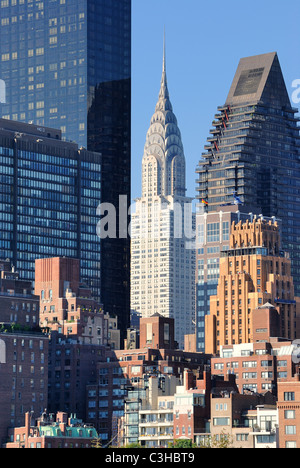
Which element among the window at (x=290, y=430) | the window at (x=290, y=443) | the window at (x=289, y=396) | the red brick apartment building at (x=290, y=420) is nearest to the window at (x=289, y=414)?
the red brick apartment building at (x=290, y=420)

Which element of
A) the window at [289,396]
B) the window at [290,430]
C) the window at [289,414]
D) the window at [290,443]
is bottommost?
the window at [290,443]

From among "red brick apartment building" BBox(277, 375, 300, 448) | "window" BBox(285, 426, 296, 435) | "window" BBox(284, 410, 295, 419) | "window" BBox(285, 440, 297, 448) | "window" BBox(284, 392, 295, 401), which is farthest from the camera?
"window" BBox(284, 392, 295, 401)

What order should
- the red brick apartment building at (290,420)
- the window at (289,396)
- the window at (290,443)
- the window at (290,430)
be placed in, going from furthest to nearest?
the window at (289,396) < the window at (290,430) < the red brick apartment building at (290,420) < the window at (290,443)

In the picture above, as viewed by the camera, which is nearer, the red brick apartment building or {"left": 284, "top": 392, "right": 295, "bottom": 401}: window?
the red brick apartment building

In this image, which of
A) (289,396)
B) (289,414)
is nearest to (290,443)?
(289,414)

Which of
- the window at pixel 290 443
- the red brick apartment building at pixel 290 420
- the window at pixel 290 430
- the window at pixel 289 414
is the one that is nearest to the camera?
the window at pixel 290 443

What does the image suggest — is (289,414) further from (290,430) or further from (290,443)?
(290,443)

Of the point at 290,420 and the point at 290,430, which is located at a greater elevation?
the point at 290,420

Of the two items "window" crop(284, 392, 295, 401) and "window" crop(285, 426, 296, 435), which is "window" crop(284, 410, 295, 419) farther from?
"window" crop(284, 392, 295, 401)

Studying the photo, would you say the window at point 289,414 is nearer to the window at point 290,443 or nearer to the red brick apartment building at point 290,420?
the red brick apartment building at point 290,420

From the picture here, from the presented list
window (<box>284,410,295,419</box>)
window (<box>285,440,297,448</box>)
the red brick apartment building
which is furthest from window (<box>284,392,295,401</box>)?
window (<box>285,440,297,448</box>)

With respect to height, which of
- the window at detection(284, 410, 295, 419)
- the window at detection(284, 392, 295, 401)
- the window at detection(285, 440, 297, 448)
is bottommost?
the window at detection(285, 440, 297, 448)
